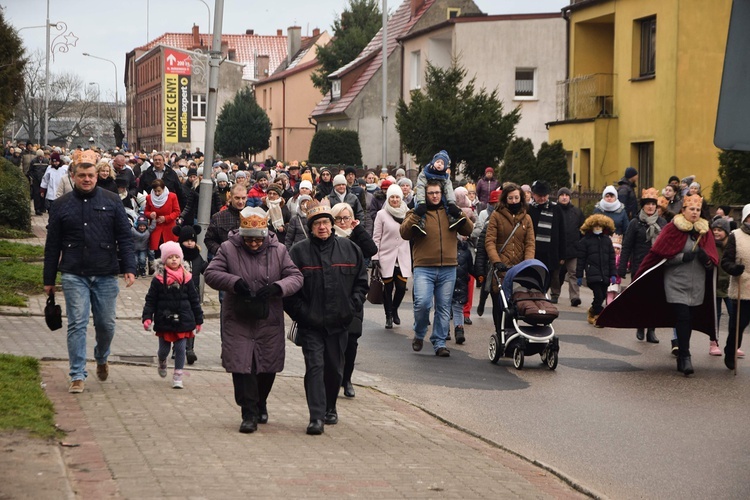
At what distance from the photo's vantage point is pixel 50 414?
8.68 metres

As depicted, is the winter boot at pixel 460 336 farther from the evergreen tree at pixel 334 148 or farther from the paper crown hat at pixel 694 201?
the evergreen tree at pixel 334 148

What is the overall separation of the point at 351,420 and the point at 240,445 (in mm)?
1614

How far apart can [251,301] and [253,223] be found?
0.59 meters

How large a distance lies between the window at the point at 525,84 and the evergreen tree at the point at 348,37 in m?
31.0

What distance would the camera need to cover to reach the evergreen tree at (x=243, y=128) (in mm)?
77500

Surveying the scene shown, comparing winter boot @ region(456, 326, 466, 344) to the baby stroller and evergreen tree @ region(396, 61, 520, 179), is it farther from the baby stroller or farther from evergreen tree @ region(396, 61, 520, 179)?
evergreen tree @ region(396, 61, 520, 179)

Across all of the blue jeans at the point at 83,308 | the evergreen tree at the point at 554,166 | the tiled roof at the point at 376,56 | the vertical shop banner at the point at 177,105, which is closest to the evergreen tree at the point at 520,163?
the evergreen tree at the point at 554,166

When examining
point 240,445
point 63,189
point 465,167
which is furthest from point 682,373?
point 465,167

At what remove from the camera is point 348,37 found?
255 ft

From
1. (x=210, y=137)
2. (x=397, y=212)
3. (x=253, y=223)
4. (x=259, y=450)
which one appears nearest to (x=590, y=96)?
(x=210, y=137)

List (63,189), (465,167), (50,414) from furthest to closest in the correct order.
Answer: (465,167) → (63,189) → (50,414)

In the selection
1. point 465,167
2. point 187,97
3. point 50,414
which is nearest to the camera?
point 50,414

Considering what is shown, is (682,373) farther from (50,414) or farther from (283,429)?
(50,414)

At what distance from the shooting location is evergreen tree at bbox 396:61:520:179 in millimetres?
36250
